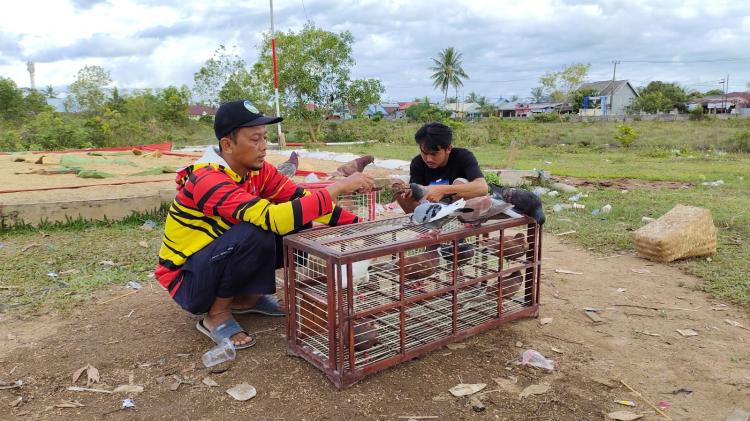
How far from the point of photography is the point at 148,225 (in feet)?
19.7

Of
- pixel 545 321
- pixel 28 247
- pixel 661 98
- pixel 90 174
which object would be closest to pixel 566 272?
pixel 545 321

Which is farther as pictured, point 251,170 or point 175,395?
point 251,170

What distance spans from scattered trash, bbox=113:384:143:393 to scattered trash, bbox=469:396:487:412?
1640 mm

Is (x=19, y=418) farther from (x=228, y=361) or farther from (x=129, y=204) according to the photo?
(x=129, y=204)

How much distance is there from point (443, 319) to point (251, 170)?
146cm

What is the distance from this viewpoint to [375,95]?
2380 cm

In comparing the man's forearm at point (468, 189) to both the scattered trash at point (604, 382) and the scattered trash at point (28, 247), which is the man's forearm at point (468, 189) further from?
the scattered trash at point (28, 247)

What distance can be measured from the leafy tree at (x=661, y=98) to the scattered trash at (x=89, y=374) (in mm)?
55636

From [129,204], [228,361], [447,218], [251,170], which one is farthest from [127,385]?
[129,204]

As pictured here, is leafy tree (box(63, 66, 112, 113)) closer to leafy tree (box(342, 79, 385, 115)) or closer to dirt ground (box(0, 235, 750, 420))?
leafy tree (box(342, 79, 385, 115))

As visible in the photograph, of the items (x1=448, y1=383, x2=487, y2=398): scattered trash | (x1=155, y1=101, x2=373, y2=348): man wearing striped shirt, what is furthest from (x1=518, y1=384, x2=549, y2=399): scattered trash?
(x1=155, y1=101, x2=373, y2=348): man wearing striped shirt

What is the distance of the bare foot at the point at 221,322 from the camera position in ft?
9.78

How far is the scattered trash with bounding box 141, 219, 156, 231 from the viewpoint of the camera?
5911 millimetres

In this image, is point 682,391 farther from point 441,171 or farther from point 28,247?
point 28,247
